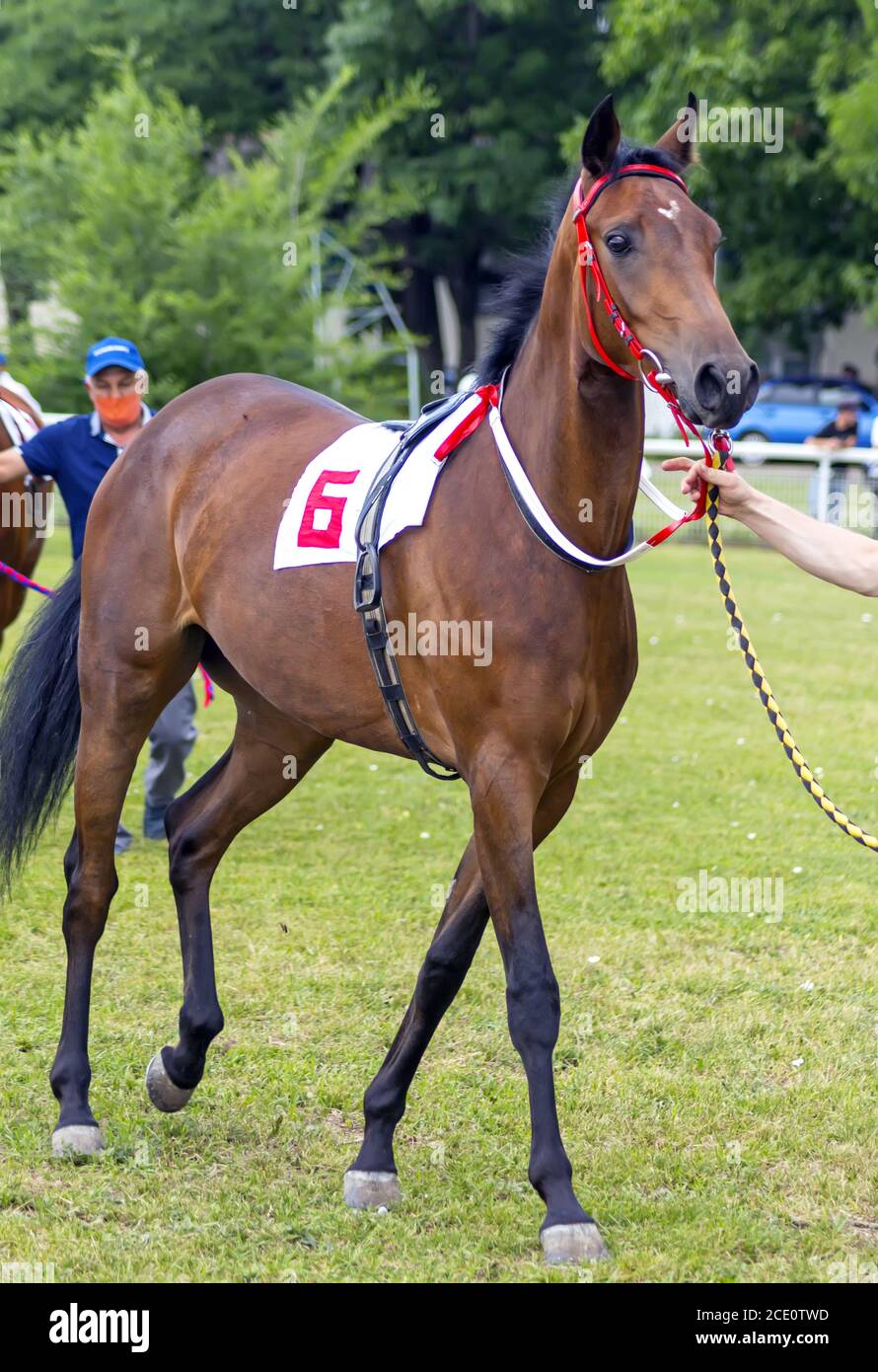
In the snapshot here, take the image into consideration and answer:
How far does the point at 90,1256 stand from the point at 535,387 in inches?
89.7

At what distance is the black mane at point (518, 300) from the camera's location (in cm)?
382

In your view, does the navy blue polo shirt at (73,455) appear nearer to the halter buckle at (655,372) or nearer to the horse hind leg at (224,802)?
the horse hind leg at (224,802)

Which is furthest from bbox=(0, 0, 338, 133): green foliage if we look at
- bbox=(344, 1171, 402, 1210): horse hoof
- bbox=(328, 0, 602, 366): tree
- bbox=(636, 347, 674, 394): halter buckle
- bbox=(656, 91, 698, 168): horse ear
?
bbox=(344, 1171, 402, 1210): horse hoof

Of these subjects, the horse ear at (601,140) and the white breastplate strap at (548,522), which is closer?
the horse ear at (601,140)

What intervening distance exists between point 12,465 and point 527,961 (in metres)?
3.71

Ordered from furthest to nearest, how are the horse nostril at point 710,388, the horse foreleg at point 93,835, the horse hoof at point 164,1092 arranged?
1. the horse foreleg at point 93,835
2. the horse hoof at point 164,1092
3. the horse nostril at point 710,388

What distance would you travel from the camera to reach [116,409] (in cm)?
646

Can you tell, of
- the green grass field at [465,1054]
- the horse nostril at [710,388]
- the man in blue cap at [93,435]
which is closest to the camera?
the horse nostril at [710,388]

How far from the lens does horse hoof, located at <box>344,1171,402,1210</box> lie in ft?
12.6

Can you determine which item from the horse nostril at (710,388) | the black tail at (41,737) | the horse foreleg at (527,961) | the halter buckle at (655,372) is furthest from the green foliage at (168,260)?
the horse nostril at (710,388)

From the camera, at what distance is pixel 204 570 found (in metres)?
4.44

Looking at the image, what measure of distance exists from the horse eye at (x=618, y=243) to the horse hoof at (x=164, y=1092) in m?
2.57

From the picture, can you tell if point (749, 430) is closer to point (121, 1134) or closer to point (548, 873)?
point (548, 873)

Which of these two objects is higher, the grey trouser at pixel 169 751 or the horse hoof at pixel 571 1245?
the grey trouser at pixel 169 751
